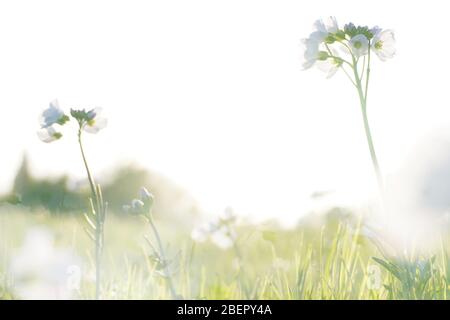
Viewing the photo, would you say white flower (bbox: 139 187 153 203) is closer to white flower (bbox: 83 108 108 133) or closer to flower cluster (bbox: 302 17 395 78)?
white flower (bbox: 83 108 108 133)

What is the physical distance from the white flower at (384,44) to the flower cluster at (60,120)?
0.65 m

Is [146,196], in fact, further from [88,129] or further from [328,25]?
[328,25]

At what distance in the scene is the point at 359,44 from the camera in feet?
5.42

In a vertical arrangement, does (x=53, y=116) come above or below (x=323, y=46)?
below

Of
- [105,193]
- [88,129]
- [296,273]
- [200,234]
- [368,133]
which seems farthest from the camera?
[105,193]

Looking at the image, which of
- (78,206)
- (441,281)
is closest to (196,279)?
(78,206)

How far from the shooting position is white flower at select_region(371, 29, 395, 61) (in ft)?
5.54

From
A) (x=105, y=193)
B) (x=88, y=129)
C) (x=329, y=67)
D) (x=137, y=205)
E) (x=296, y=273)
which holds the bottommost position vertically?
(x=296, y=273)

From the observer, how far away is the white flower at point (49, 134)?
1.73 metres

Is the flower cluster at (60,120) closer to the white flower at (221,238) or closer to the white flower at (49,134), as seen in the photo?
the white flower at (49,134)

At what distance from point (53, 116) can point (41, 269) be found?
0.40m

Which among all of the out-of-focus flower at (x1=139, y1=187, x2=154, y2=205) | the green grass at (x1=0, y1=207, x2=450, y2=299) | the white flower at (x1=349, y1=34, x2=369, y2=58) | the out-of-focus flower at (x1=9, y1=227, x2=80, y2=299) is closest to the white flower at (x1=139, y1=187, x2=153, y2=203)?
the out-of-focus flower at (x1=139, y1=187, x2=154, y2=205)

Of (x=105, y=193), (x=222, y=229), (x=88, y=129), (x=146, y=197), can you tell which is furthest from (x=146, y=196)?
(x=105, y=193)
